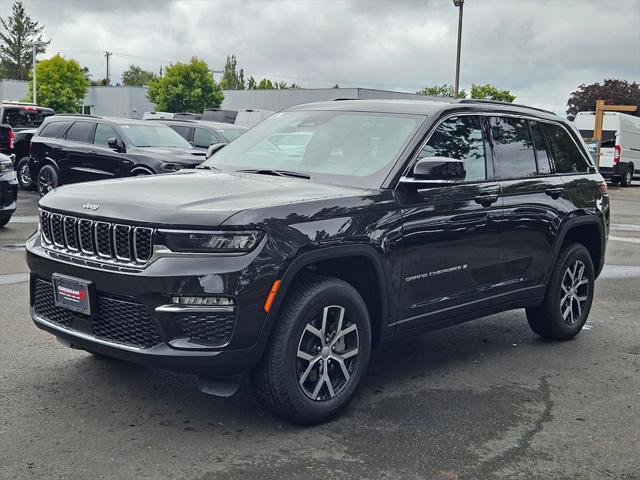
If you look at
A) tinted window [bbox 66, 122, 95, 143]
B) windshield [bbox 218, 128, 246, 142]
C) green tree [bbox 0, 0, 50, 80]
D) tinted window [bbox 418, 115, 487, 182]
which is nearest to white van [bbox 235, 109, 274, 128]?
windshield [bbox 218, 128, 246, 142]

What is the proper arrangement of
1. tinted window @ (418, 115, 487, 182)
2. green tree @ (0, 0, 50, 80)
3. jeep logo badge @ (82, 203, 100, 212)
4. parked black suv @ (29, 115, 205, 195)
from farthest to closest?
1. green tree @ (0, 0, 50, 80)
2. parked black suv @ (29, 115, 205, 195)
3. tinted window @ (418, 115, 487, 182)
4. jeep logo badge @ (82, 203, 100, 212)

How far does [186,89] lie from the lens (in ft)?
212

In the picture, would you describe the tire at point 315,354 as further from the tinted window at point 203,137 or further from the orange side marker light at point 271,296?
the tinted window at point 203,137

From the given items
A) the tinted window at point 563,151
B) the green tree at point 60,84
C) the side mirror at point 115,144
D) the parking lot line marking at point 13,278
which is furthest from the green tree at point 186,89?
the tinted window at point 563,151

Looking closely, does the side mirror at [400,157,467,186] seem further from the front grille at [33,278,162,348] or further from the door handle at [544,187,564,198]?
the front grille at [33,278,162,348]

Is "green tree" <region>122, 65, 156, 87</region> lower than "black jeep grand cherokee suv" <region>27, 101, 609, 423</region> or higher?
higher

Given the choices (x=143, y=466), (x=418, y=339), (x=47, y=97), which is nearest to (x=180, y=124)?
(x=418, y=339)

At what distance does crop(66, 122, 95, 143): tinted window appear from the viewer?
15483 mm

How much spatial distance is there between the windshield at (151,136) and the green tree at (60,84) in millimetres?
54525

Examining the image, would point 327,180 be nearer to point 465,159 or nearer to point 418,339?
point 465,159

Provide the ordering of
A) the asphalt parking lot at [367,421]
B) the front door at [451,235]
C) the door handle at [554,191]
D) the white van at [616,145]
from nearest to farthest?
the asphalt parking lot at [367,421] < the front door at [451,235] < the door handle at [554,191] < the white van at [616,145]

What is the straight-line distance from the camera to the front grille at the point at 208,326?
3975mm

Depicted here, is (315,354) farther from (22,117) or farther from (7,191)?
(22,117)

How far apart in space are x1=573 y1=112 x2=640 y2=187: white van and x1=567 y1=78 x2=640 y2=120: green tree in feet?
127
